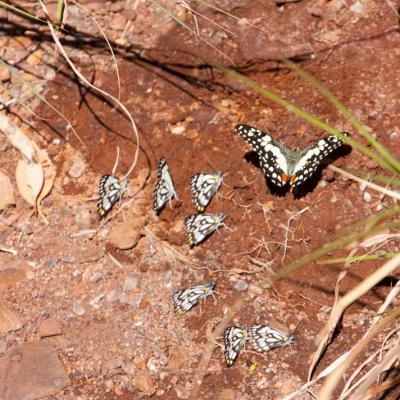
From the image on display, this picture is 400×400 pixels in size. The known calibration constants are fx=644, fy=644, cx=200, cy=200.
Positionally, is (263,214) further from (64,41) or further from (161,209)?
(64,41)

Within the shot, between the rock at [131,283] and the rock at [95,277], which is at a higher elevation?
the rock at [131,283]

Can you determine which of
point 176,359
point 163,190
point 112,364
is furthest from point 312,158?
point 112,364

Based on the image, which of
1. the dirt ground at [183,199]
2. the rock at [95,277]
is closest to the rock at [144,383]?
the dirt ground at [183,199]

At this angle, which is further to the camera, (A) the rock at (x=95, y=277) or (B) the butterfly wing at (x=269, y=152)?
(A) the rock at (x=95, y=277)

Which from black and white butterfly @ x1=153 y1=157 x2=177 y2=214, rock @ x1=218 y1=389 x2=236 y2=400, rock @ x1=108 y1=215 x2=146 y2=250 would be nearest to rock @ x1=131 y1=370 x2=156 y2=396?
rock @ x1=218 y1=389 x2=236 y2=400

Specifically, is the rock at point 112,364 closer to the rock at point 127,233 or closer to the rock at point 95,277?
the rock at point 95,277

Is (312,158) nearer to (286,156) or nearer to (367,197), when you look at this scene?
(286,156)

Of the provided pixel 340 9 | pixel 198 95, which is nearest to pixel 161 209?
pixel 198 95
